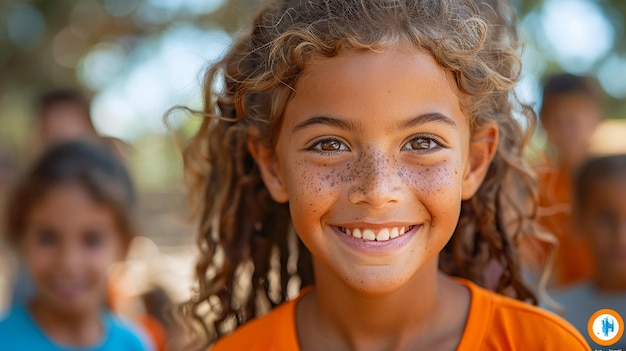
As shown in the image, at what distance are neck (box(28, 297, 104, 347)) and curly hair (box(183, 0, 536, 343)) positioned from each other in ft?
2.75

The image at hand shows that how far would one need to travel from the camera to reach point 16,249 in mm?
3664

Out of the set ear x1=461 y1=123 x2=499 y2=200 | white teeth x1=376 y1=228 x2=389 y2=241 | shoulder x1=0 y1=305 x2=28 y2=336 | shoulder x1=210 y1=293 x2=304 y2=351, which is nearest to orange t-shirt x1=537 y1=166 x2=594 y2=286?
ear x1=461 y1=123 x2=499 y2=200

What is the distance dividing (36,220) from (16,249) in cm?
38

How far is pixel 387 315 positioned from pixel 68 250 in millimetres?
1651

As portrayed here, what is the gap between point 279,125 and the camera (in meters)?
2.15

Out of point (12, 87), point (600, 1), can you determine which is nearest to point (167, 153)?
point (12, 87)

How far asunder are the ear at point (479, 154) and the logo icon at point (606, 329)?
494mm

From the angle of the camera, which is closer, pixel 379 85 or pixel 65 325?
pixel 379 85

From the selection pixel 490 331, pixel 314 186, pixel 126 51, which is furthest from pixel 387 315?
pixel 126 51

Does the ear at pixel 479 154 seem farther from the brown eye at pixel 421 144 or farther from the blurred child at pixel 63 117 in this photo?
the blurred child at pixel 63 117

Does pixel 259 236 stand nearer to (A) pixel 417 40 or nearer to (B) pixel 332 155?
(B) pixel 332 155

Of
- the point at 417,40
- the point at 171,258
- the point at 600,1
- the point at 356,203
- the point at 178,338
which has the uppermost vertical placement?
the point at 600,1

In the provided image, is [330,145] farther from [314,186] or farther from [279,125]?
[279,125]

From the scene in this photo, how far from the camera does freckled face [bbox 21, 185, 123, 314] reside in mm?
3285
